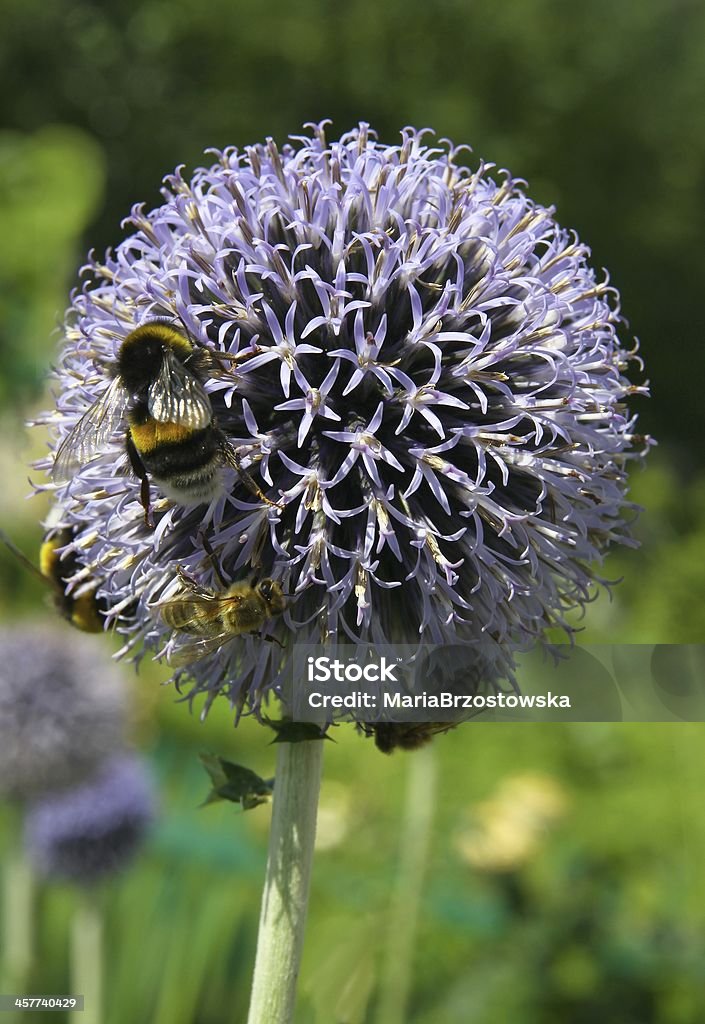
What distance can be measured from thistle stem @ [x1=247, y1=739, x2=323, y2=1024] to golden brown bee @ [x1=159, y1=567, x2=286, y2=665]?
15 centimetres

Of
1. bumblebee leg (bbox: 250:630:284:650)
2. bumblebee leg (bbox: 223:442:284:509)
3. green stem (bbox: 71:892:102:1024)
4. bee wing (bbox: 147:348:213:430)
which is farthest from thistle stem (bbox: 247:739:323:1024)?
green stem (bbox: 71:892:102:1024)

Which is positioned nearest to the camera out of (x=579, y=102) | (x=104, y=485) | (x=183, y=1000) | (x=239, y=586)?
(x=239, y=586)

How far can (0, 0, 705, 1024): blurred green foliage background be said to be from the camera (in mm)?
2928

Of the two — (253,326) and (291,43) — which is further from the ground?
(291,43)

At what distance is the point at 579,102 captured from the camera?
28.8 feet

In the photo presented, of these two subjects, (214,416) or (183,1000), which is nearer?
(214,416)

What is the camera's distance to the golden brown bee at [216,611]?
1.18 m

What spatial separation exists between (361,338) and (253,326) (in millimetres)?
140

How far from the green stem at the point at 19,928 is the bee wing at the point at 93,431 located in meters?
1.89

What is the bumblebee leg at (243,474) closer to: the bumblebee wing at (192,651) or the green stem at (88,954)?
the bumblebee wing at (192,651)

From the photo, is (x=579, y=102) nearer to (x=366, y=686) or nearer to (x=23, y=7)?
(x=23, y=7)

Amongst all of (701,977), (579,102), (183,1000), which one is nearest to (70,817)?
(183,1000)

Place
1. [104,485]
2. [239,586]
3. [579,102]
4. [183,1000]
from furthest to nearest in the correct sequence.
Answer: [579,102], [183,1000], [104,485], [239,586]

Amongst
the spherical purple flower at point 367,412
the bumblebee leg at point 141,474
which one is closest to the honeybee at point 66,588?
the spherical purple flower at point 367,412
